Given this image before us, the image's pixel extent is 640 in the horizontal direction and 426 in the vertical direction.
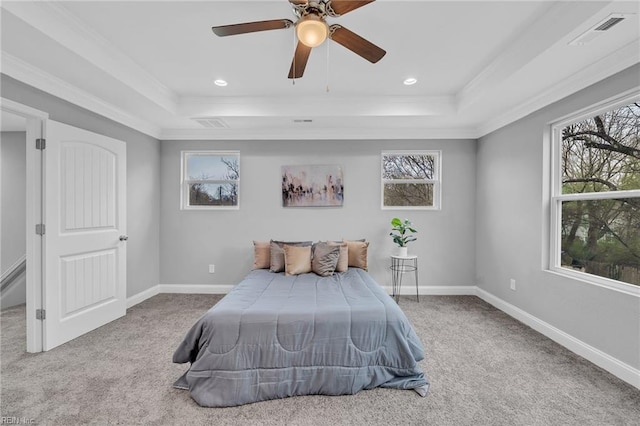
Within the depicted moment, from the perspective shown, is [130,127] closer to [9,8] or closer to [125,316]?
[9,8]

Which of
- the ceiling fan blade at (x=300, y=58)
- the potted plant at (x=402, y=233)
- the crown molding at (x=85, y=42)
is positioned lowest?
the potted plant at (x=402, y=233)

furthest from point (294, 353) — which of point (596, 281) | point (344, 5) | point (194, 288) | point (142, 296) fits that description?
point (142, 296)

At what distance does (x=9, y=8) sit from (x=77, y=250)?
2.07m

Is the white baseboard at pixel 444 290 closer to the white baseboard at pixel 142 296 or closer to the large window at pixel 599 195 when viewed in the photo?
the large window at pixel 599 195

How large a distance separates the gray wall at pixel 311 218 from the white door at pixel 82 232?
0.95 metres

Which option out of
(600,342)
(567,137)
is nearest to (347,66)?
(567,137)

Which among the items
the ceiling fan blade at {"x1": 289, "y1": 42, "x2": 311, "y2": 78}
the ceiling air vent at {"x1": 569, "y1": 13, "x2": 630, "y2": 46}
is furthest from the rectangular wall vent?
the ceiling fan blade at {"x1": 289, "y1": 42, "x2": 311, "y2": 78}

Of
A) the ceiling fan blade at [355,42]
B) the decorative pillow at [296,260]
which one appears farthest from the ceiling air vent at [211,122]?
the ceiling fan blade at [355,42]

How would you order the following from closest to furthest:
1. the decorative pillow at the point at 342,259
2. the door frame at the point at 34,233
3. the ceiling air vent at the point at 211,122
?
the door frame at the point at 34,233, the decorative pillow at the point at 342,259, the ceiling air vent at the point at 211,122

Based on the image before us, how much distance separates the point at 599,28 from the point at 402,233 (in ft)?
8.95

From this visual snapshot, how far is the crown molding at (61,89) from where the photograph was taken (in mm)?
2278

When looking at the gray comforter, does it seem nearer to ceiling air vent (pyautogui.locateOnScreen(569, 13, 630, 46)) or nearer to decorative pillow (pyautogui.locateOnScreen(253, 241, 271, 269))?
decorative pillow (pyautogui.locateOnScreen(253, 241, 271, 269))

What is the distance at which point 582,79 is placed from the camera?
2473 mm

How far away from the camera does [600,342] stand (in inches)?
92.0
